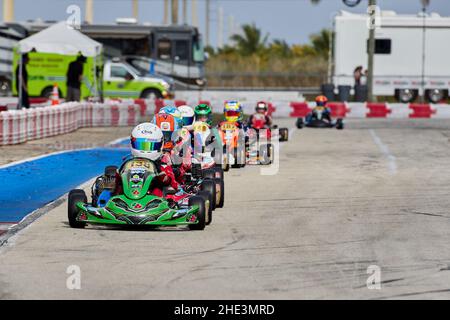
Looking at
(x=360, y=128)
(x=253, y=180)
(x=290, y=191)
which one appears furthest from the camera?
(x=360, y=128)

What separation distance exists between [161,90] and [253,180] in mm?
24090

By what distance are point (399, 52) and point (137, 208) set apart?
3461cm

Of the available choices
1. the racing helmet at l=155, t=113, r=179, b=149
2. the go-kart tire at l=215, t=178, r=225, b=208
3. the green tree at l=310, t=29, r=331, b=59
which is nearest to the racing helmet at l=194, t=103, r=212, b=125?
the racing helmet at l=155, t=113, r=179, b=149

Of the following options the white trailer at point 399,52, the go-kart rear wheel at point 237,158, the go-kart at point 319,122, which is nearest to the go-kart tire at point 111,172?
the go-kart rear wheel at point 237,158

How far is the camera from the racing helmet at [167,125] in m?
12.6

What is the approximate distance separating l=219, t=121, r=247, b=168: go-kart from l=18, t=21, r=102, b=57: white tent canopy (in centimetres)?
1293

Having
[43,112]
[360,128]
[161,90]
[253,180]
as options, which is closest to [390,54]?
[161,90]

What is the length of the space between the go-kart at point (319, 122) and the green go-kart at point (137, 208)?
1788cm

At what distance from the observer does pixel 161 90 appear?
1554 inches

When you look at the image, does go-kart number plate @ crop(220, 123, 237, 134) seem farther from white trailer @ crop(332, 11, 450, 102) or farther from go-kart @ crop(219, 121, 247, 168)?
white trailer @ crop(332, 11, 450, 102)

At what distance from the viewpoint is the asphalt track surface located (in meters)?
7.79

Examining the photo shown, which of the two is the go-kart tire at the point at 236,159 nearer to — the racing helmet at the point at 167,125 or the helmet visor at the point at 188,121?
the helmet visor at the point at 188,121

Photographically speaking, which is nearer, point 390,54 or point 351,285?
point 351,285

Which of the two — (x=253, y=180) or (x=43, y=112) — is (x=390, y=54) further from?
(x=253, y=180)
